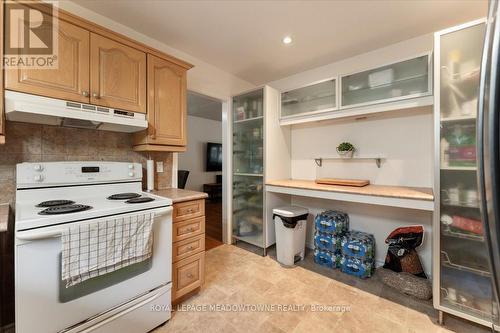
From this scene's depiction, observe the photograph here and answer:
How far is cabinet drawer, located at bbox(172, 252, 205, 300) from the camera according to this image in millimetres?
1668

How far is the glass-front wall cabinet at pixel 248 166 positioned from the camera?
2.74 meters

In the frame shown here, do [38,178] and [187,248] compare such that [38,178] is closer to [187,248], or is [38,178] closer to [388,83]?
[187,248]

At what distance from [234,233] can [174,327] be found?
59.8 inches

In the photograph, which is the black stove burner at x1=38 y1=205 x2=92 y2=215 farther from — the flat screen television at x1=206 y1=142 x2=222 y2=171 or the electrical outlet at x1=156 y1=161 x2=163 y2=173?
the flat screen television at x1=206 y1=142 x2=222 y2=171

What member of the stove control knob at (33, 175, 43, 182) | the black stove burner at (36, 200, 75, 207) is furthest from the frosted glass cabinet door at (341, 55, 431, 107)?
the stove control knob at (33, 175, 43, 182)

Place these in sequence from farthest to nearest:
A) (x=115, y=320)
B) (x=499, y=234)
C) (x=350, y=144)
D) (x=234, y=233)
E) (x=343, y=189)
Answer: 1. (x=234, y=233)
2. (x=350, y=144)
3. (x=343, y=189)
4. (x=115, y=320)
5. (x=499, y=234)

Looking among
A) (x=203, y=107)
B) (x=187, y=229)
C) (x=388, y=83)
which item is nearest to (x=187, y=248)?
(x=187, y=229)

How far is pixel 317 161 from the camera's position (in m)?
2.75

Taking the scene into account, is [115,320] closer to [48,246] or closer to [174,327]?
[174,327]

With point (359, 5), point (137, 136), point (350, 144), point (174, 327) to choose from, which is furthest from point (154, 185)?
point (359, 5)

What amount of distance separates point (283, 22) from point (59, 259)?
2349mm

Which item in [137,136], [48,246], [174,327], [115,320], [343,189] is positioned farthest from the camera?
[343,189]

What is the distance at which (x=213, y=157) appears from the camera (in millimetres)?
6219
